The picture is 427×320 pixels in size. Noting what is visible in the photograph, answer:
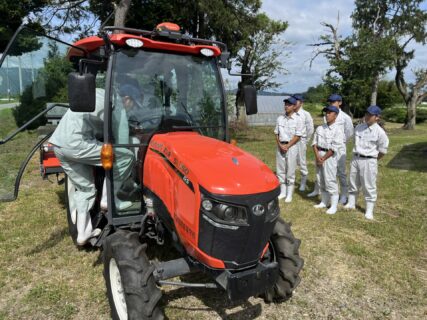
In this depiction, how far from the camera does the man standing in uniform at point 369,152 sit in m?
5.64

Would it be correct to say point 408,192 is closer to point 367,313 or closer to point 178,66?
point 367,313

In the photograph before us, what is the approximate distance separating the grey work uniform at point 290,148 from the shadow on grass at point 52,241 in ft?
12.7

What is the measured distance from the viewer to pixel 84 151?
3693 mm

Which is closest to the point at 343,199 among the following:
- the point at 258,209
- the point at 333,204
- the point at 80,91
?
the point at 333,204

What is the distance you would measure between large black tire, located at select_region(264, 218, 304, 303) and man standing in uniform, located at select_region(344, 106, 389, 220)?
3.12 meters

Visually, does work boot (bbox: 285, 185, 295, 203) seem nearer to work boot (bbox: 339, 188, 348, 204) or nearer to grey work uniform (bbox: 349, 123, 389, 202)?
work boot (bbox: 339, 188, 348, 204)

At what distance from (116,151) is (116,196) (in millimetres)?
461

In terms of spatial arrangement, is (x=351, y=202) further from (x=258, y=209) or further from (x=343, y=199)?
(x=258, y=209)

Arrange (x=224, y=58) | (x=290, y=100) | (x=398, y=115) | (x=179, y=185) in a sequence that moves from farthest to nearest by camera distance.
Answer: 1. (x=398, y=115)
2. (x=290, y=100)
3. (x=224, y=58)
4. (x=179, y=185)

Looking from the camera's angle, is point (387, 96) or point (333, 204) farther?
point (387, 96)

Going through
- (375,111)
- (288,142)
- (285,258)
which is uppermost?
(375,111)

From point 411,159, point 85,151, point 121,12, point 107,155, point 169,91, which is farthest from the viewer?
point 411,159

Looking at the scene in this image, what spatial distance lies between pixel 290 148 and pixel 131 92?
3.91 meters

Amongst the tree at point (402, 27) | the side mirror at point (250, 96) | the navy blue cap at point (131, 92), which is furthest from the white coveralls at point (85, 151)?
the tree at point (402, 27)
